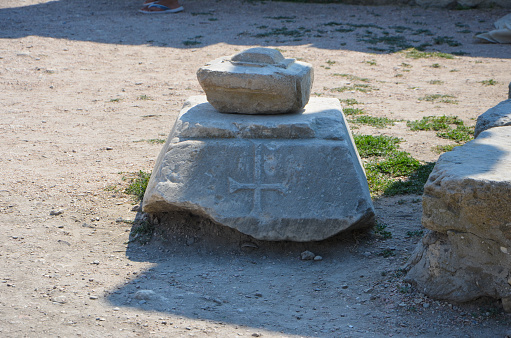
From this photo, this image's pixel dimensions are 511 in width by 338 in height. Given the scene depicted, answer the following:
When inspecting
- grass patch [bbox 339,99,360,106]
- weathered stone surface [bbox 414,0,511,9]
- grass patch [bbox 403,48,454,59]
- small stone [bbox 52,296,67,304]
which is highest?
weathered stone surface [bbox 414,0,511,9]

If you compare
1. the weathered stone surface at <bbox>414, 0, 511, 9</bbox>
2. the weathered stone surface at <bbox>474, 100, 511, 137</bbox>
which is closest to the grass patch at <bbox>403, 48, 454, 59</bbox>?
the weathered stone surface at <bbox>414, 0, 511, 9</bbox>

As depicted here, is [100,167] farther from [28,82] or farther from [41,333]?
[28,82]

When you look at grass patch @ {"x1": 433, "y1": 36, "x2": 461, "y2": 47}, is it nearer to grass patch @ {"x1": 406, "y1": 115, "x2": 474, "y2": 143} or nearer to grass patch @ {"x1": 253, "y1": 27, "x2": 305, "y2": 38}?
grass patch @ {"x1": 253, "y1": 27, "x2": 305, "y2": 38}

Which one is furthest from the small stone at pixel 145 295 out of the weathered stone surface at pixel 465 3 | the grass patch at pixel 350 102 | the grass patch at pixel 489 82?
the weathered stone surface at pixel 465 3

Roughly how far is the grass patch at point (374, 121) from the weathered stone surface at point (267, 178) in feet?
8.09

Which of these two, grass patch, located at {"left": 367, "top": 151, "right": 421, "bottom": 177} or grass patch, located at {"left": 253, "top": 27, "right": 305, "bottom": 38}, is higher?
grass patch, located at {"left": 253, "top": 27, "right": 305, "bottom": 38}

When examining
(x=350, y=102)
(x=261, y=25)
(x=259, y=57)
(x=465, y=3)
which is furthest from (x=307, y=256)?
(x=465, y=3)

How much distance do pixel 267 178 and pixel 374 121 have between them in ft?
9.92

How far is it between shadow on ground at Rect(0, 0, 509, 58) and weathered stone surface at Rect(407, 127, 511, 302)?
709 cm

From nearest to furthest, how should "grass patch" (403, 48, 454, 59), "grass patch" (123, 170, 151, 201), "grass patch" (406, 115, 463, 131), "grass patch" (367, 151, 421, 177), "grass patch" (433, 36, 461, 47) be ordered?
1. "grass patch" (123, 170, 151, 201)
2. "grass patch" (367, 151, 421, 177)
3. "grass patch" (406, 115, 463, 131)
4. "grass patch" (403, 48, 454, 59)
5. "grass patch" (433, 36, 461, 47)

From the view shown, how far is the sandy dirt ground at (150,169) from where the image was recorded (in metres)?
3.02

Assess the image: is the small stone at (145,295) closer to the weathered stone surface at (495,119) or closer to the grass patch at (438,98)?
the weathered stone surface at (495,119)

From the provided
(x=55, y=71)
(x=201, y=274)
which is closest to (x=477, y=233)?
(x=201, y=274)

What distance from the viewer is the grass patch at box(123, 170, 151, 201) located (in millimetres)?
4618
